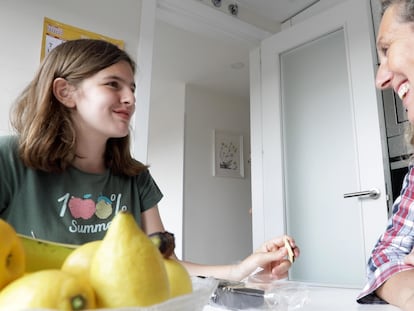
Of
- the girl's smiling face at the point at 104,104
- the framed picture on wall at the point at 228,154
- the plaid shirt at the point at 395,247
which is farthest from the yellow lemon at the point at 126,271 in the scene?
the framed picture on wall at the point at 228,154

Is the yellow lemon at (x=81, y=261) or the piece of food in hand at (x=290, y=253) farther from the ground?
the yellow lemon at (x=81, y=261)

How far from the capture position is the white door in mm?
1866

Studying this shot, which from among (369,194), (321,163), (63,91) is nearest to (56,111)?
(63,91)

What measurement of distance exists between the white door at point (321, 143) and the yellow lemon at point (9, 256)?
1764 millimetres

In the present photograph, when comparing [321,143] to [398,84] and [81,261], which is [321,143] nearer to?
[398,84]

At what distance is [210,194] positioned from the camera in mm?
3633

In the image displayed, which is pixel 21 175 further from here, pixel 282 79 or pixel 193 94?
pixel 193 94

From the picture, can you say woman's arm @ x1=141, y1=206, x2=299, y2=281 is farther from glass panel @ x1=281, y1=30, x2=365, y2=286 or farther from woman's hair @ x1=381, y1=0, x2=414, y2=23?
glass panel @ x1=281, y1=30, x2=365, y2=286

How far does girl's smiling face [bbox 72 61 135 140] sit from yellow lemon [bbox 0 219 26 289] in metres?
0.71

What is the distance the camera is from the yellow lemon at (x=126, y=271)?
22cm

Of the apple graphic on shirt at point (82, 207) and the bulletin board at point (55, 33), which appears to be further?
the bulletin board at point (55, 33)

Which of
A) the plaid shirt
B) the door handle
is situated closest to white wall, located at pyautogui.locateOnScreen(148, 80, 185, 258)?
the door handle

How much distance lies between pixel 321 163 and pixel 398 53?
1294mm

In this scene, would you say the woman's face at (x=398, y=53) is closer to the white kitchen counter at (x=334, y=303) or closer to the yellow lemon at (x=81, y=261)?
the white kitchen counter at (x=334, y=303)
